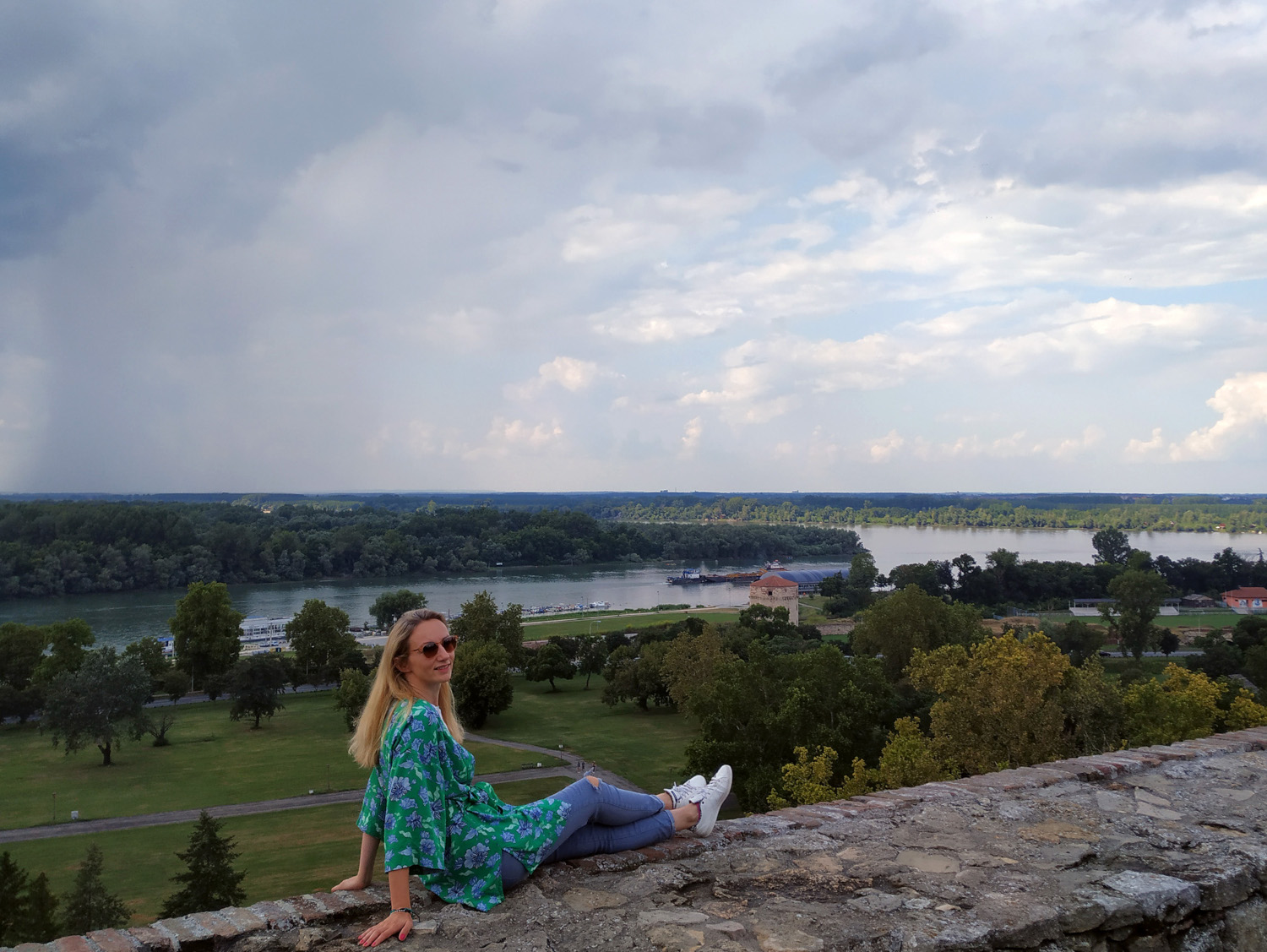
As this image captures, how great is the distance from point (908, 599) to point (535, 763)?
53.4 feet

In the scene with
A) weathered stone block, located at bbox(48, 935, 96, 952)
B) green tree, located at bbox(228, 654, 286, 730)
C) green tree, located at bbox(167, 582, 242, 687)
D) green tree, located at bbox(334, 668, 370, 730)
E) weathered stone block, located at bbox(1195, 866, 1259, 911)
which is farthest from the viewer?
green tree, located at bbox(167, 582, 242, 687)

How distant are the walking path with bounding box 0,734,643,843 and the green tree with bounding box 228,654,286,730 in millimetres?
10099

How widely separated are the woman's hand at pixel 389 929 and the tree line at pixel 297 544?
77.1 meters

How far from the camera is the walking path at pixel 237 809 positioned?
63.0 ft

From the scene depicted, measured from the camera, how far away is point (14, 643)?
36.5 m

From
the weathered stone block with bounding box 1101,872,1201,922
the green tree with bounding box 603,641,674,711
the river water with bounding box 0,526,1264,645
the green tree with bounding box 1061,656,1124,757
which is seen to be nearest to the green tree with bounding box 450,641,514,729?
the green tree with bounding box 603,641,674,711

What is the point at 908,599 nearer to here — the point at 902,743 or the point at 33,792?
the point at 902,743

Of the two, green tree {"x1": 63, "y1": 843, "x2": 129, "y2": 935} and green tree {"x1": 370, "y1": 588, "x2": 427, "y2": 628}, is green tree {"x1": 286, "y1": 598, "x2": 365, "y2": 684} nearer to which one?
green tree {"x1": 370, "y1": 588, "x2": 427, "y2": 628}

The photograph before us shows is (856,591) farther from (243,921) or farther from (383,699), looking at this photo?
(243,921)

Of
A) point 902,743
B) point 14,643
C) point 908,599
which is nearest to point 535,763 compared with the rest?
point 902,743

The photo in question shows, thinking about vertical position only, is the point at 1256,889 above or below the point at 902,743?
above

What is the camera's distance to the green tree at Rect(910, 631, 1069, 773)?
14297 millimetres

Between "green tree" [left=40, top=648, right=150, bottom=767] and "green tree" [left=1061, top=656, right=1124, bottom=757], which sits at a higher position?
"green tree" [left=1061, top=656, right=1124, bottom=757]

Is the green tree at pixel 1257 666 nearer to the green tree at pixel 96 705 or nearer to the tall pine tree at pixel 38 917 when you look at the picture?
the tall pine tree at pixel 38 917
